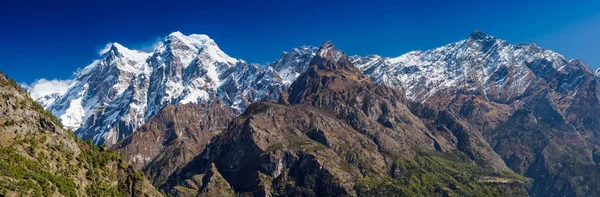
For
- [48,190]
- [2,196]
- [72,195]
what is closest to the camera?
[2,196]

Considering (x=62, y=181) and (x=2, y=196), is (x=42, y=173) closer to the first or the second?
(x=62, y=181)

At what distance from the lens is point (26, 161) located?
19438cm

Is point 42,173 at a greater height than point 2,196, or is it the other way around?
point 42,173

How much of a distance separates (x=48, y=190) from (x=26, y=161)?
1841 centimetres

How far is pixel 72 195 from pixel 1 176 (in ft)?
100

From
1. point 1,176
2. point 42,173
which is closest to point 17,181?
point 1,176

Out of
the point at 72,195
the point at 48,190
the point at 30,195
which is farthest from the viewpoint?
the point at 72,195

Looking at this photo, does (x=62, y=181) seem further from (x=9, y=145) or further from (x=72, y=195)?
(x=9, y=145)

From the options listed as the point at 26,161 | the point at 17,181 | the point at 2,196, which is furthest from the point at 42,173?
the point at 2,196

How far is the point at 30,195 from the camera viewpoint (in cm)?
17350

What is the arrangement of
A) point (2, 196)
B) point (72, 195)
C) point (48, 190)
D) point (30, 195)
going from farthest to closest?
1. point (72, 195)
2. point (48, 190)
3. point (30, 195)
4. point (2, 196)

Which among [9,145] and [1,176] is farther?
[9,145]

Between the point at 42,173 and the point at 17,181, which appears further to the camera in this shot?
the point at 42,173

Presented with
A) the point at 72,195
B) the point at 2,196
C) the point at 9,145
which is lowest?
the point at 2,196
